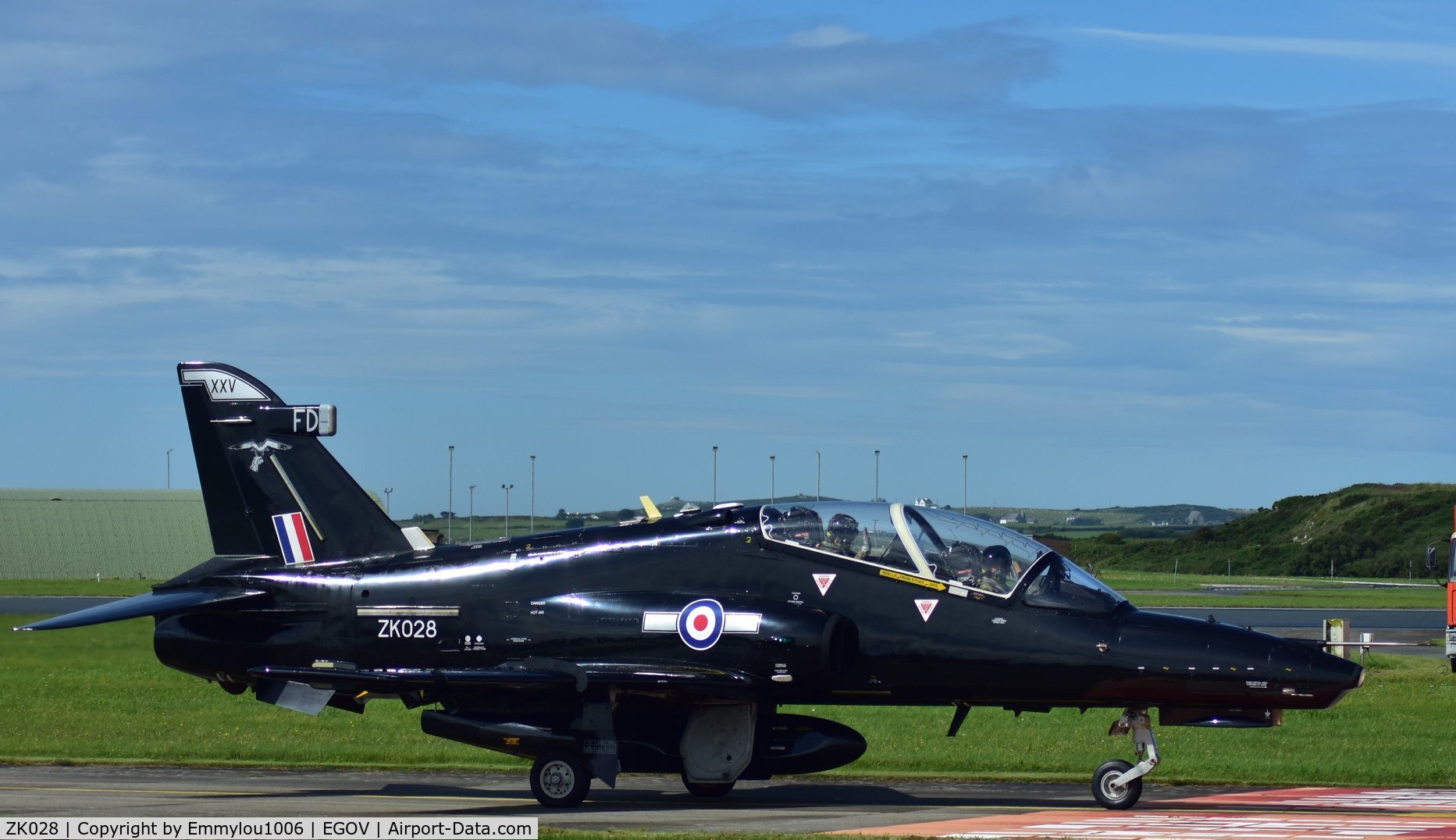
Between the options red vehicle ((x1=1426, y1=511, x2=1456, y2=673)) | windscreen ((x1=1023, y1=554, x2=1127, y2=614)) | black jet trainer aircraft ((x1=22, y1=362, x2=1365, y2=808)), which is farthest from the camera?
red vehicle ((x1=1426, y1=511, x2=1456, y2=673))

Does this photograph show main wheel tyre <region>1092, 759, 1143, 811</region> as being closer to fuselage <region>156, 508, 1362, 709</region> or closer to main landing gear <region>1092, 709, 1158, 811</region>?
main landing gear <region>1092, 709, 1158, 811</region>

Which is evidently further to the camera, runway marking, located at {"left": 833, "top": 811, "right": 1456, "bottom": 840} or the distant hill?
the distant hill

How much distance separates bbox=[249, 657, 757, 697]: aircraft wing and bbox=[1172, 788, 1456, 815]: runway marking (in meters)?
5.13

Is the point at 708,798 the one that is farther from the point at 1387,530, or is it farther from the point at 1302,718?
the point at 1387,530

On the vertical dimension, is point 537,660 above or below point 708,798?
above

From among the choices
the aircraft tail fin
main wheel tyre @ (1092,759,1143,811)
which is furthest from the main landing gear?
the aircraft tail fin

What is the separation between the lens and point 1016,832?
1374 cm

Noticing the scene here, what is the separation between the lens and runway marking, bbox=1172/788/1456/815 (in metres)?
15.9

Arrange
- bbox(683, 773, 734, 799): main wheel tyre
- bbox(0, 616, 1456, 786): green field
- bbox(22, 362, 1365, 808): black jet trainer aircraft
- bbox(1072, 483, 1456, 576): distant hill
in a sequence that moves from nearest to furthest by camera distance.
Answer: bbox(22, 362, 1365, 808): black jet trainer aircraft → bbox(683, 773, 734, 799): main wheel tyre → bbox(0, 616, 1456, 786): green field → bbox(1072, 483, 1456, 576): distant hill

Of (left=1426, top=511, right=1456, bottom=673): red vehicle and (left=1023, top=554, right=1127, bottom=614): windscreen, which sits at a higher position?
(left=1023, top=554, right=1127, bottom=614): windscreen

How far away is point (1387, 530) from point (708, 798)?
110481 mm

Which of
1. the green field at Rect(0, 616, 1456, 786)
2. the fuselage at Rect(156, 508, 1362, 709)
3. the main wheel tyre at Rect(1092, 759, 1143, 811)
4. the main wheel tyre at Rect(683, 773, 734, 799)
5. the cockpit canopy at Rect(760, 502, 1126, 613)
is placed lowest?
the green field at Rect(0, 616, 1456, 786)

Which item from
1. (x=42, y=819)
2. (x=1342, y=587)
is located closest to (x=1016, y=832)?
(x=42, y=819)

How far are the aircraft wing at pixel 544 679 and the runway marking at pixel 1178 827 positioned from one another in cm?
236
